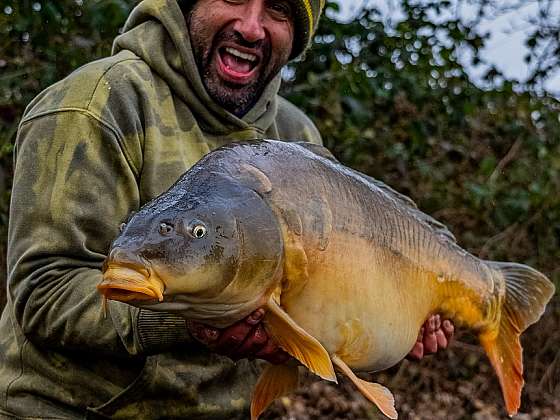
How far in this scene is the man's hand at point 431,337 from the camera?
6.96 feet

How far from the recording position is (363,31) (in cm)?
444

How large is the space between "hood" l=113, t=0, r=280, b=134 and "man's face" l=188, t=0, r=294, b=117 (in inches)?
1.3

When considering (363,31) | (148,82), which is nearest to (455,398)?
(363,31)

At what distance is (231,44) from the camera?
221 cm

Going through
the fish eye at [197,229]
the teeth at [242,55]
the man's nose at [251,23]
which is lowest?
the fish eye at [197,229]

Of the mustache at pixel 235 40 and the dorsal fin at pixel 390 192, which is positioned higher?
the mustache at pixel 235 40

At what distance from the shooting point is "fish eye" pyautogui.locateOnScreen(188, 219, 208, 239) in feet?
4.67

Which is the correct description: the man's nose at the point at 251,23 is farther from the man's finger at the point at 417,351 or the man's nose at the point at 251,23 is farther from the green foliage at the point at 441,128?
the green foliage at the point at 441,128

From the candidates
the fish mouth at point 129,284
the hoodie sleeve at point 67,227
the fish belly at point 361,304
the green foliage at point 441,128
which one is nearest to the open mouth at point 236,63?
the hoodie sleeve at point 67,227

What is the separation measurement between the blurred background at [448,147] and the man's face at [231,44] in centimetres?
176

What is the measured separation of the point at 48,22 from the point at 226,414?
2057 millimetres

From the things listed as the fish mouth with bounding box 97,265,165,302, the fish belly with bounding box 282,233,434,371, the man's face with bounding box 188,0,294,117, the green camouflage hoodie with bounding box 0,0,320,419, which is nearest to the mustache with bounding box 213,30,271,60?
the man's face with bounding box 188,0,294,117

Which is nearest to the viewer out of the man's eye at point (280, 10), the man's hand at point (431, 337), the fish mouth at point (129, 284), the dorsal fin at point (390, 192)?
the fish mouth at point (129, 284)

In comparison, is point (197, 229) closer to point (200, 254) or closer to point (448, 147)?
point (200, 254)
